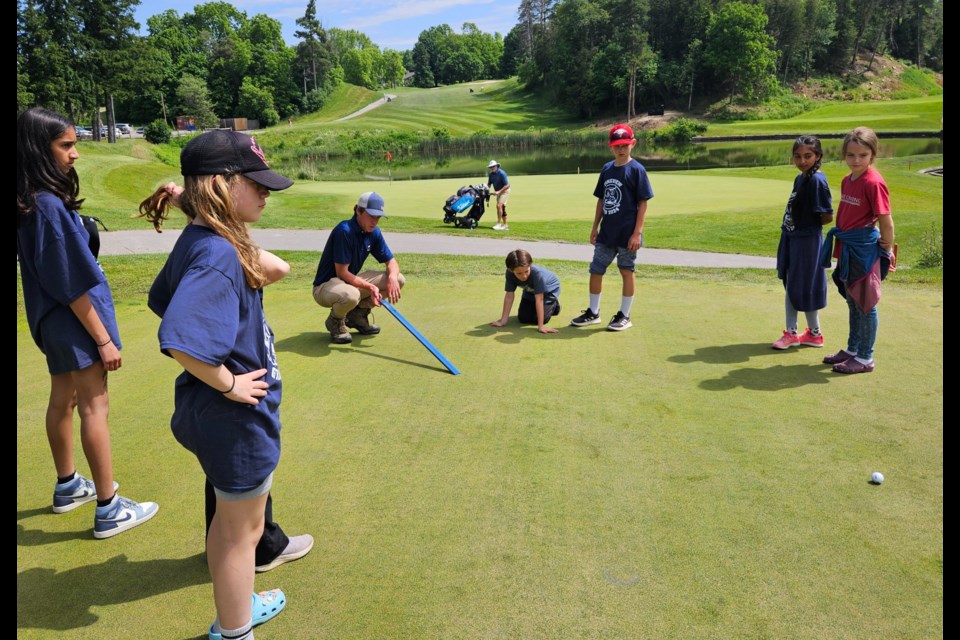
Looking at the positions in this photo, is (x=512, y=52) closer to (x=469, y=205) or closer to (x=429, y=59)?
(x=429, y=59)

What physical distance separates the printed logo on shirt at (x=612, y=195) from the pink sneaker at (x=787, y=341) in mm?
2118

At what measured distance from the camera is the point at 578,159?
1911 inches

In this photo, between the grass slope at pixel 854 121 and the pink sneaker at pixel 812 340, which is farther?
the grass slope at pixel 854 121

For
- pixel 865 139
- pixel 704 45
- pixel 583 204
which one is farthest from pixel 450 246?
pixel 704 45

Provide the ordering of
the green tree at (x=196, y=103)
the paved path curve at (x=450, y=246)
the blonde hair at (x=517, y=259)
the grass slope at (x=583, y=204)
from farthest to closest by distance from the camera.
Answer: the green tree at (x=196, y=103)
the grass slope at (x=583, y=204)
the paved path curve at (x=450, y=246)
the blonde hair at (x=517, y=259)

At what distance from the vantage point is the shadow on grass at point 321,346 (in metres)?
6.42

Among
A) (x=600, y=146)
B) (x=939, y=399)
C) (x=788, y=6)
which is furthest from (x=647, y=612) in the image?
(x=788, y=6)

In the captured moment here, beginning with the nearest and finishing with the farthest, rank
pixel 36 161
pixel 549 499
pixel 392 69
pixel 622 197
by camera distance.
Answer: pixel 36 161
pixel 549 499
pixel 622 197
pixel 392 69

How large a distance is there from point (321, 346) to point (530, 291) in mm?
2342

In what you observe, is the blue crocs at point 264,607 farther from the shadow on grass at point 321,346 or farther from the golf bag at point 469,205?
the golf bag at point 469,205

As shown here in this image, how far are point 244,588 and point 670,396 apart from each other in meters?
3.62

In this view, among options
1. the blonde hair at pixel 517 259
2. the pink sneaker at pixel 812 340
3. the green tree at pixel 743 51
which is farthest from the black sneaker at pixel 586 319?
the green tree at pixel 743 51

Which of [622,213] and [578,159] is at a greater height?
[578,159]

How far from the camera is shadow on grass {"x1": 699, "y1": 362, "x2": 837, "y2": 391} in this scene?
5430mm
